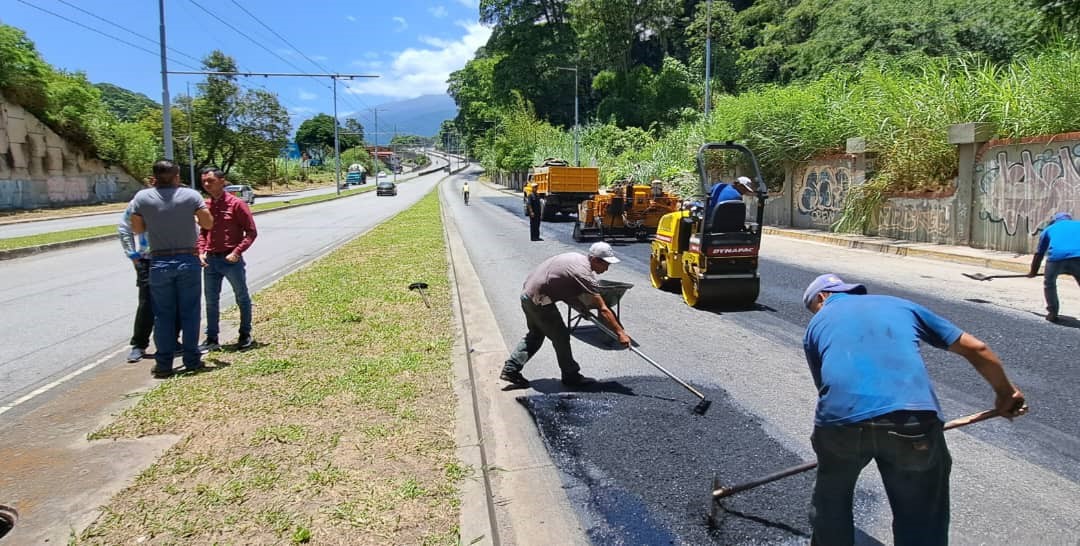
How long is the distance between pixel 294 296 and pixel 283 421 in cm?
474

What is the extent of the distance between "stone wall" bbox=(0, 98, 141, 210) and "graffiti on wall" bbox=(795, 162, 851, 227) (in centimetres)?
3446

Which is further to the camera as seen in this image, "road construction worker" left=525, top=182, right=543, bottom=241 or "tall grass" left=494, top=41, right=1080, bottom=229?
"road construction worker" left=525, top=182, right=543, bottom=241

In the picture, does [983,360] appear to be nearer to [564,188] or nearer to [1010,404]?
[1010,404]

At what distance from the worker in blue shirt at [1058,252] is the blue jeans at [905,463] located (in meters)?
6.00

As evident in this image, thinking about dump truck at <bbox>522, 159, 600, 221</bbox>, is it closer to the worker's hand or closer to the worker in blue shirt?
the worker in blue shirt

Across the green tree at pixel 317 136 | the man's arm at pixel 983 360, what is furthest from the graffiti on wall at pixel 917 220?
the green tree at pixel 317 136

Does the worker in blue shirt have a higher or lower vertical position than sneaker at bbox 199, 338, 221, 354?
higher

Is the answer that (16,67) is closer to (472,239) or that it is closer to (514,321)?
(472,239)

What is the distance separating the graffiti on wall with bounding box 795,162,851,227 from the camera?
57.8 feet

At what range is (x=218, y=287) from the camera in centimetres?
626

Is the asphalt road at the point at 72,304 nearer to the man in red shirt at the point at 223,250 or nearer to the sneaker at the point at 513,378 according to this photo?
the man in red shirt at the point at 223,250

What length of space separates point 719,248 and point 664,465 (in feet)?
14.9

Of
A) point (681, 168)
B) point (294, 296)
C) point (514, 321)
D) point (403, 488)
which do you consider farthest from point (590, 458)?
point (681, 168)

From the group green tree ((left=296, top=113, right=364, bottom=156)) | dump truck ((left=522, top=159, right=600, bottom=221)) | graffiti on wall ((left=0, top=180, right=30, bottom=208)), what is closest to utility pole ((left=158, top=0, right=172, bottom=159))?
dump truck ((left=522, top=159, right=600, bottom=221))
